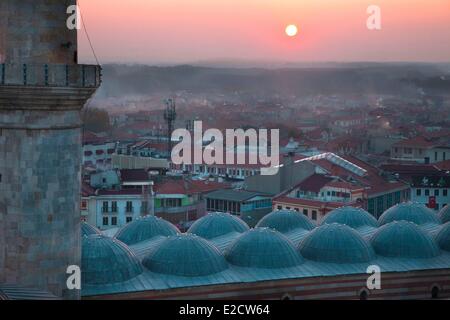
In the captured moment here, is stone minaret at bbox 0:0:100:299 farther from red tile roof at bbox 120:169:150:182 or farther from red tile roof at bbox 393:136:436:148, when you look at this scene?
red tile roof at bbox 393:136:436:148

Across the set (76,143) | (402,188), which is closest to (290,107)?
(402,188)

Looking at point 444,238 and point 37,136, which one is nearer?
point 37,136

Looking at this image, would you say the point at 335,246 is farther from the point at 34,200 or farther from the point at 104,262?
the point at 34,200

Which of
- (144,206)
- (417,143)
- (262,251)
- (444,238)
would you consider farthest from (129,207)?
(417,143)

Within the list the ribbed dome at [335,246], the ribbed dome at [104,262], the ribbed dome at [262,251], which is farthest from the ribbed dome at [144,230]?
the ribbed dome at [335,246]

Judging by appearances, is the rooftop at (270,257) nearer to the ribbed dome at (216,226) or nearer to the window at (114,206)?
the ribbed dome at (216,226)

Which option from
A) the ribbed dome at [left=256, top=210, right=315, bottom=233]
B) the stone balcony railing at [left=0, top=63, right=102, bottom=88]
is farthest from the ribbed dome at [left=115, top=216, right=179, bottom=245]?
the stone balcony railing at [left=0, top=63, right=102, bottom=88]
